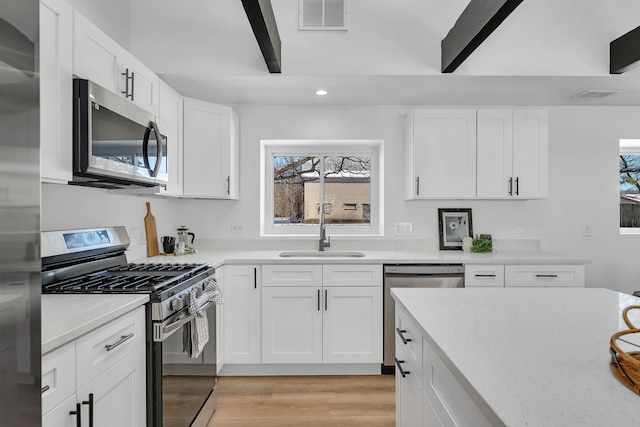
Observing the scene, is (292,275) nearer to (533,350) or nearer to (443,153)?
(443,153)

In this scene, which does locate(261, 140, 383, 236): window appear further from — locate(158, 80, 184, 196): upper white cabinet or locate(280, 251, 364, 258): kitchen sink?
locate(158, 80, 184, 196): upper white cabinet

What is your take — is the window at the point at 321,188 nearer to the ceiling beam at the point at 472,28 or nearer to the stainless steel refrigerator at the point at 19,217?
the ceiling beam at the point at 472,28

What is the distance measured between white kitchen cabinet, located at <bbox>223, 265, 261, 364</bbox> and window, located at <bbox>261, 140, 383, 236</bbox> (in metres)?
0.82

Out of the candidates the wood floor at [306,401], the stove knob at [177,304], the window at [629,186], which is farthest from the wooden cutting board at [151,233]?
the window at [629,186]

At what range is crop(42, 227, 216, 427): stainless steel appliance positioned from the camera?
1.47 meters

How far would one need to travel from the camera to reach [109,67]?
5.87ft

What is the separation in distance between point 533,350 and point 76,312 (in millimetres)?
1419

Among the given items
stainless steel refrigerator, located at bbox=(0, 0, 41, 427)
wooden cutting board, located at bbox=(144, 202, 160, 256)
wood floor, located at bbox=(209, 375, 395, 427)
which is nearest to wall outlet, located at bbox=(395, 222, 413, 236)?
wood floor, located at bbox=(209, 375, 395, 427)

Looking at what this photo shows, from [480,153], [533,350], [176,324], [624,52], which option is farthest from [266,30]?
[624,52]

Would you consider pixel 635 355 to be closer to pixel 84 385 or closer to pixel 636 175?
pixel 84 385

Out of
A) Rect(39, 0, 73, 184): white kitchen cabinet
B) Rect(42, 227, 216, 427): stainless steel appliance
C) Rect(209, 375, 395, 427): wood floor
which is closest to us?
Rect(39, 0, 73, 184): white kitchen cabinet

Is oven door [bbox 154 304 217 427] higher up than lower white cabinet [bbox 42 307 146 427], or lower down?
lower down

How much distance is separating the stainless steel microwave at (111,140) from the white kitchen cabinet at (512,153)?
8.24ft

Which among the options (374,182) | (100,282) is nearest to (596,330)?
(100,282)
